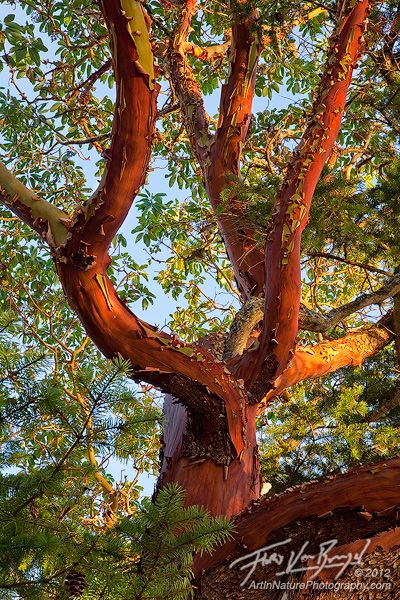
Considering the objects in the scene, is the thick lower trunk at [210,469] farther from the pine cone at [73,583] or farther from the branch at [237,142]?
the branch at [237,142]

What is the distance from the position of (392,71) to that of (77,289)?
3516 mm

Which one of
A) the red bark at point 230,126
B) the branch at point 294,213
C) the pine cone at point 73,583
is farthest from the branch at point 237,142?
the pine cone at point 73,583

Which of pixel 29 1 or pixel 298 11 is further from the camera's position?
pixel 29 1

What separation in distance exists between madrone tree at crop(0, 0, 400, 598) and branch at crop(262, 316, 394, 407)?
20 mm

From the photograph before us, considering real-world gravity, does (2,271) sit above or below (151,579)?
above

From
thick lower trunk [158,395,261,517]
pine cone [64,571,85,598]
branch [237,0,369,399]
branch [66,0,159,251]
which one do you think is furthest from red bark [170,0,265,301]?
pine cone [64,571,85,598]

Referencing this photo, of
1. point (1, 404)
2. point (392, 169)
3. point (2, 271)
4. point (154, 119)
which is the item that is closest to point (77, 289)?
point (154, 119)

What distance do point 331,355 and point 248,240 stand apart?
109cm

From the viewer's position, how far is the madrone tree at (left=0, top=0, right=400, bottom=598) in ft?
9.58

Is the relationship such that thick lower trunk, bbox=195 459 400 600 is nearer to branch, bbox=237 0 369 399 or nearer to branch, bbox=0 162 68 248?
branch, bbox=237 0 369 399

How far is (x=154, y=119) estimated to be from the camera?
2971mm

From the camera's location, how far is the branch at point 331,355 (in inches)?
166

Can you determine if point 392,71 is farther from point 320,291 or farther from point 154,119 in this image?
point 320,291

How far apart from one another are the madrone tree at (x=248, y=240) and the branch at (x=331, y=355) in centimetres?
2
